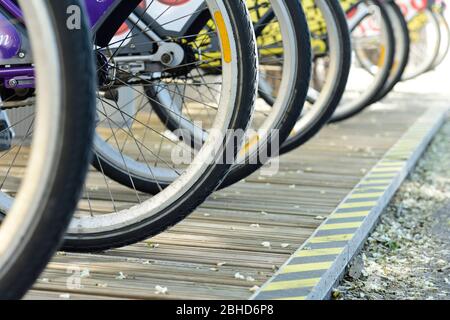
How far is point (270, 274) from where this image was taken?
9.67 feet

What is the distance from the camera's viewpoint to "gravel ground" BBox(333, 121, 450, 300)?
3.11m

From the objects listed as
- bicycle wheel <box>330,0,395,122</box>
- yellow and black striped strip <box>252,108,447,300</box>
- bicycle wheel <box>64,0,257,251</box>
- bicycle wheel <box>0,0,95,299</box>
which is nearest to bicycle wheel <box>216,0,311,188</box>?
Result: bicycle wheel <box>64,0,257,251</box>

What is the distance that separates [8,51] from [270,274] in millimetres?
1089

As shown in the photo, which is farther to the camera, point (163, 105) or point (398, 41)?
point (398, 41)

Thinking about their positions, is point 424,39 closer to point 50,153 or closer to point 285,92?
point 285,92

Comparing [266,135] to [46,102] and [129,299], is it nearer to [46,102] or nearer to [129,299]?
[129,299]

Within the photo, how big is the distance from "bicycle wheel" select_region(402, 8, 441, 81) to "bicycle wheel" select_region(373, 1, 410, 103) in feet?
12.4

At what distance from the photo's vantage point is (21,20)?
9.75 ft

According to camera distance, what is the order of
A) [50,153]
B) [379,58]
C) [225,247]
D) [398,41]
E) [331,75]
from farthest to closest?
1. [398,41]
2. [379,58]
3. [331,75]
4. [225,247]
5. [50,153]

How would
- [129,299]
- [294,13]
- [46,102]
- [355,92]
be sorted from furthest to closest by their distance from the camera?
[355,92], [294,13], [129,299], [46,102]

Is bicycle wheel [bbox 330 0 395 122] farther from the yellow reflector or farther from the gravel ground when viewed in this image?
the yellow reflector

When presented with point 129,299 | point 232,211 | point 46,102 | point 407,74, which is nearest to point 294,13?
point 232,211

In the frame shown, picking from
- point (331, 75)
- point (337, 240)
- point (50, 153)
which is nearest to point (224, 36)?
point (337, 240)

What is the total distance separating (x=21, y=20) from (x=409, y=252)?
1679 millimetres
